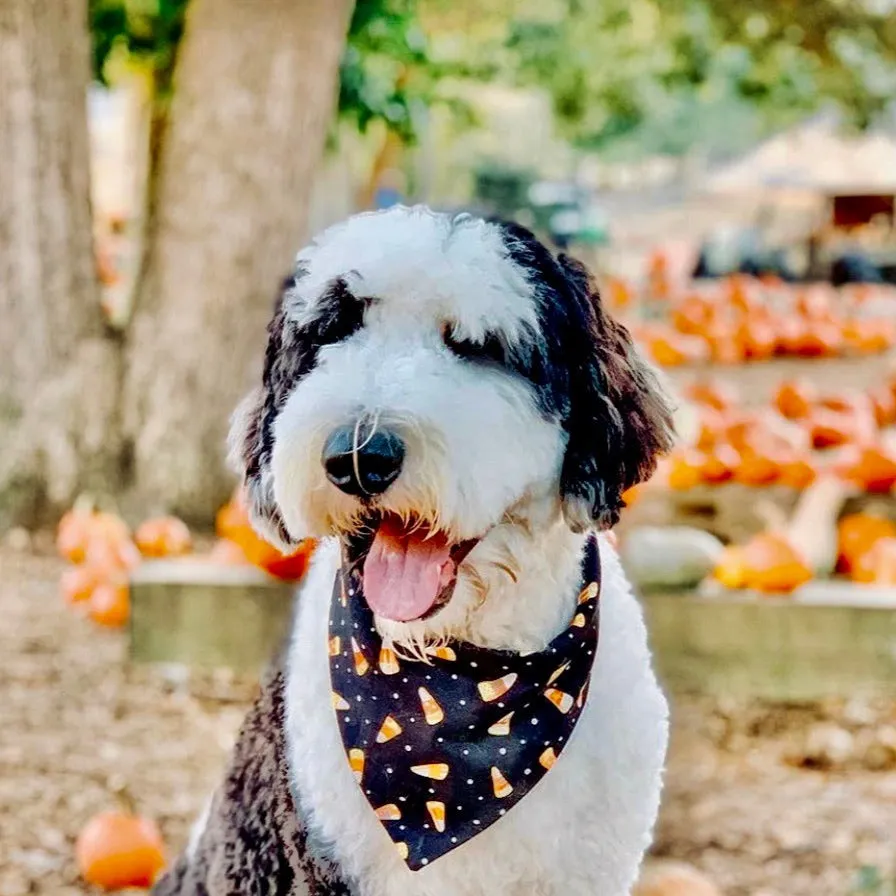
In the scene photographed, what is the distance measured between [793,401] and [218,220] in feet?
12.0

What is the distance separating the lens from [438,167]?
2567cm

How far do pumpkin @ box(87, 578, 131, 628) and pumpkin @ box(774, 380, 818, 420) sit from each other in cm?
391

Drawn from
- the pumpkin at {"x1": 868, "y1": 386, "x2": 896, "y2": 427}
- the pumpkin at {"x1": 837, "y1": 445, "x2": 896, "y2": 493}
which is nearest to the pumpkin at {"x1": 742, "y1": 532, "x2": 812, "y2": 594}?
the pumpkin at {"x1": 837, "y1": 445, "x2": 896, "y2": 493}

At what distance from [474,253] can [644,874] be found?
5.68 feet

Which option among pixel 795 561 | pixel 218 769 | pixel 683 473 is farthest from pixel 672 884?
pixel 683 473

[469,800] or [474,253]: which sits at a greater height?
[474,253]

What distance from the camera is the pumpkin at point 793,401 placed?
727 cm

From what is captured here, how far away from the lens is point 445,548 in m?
1.88

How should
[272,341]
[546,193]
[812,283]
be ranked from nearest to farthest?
[272,341]
[812,283]
[546,193]

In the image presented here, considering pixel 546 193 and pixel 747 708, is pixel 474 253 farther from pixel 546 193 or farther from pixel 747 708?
pixel 546 193

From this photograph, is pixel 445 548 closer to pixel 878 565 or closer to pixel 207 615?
pixel 207 615

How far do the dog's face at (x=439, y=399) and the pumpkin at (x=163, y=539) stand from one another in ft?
10.5

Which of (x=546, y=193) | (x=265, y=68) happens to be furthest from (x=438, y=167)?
(x=265, y=68)

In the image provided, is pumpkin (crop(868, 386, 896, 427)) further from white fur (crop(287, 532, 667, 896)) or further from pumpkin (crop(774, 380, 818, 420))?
white fur (crop(287, 532, 667, 896))
